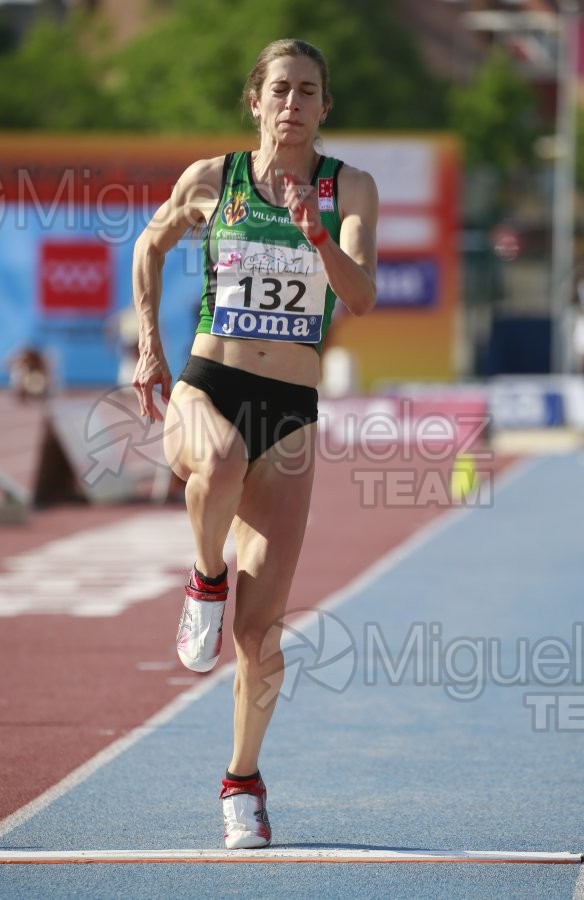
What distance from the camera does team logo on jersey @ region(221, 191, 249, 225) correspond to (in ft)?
15.9

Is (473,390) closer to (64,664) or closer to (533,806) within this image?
(64,664)

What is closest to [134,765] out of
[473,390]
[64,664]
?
[64,664]

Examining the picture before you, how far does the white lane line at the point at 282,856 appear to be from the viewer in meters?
4.81

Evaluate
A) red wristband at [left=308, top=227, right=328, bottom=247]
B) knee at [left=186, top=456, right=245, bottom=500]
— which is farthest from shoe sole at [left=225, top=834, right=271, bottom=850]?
red wristband at [left=308, top=227, right=328, bottom=247]

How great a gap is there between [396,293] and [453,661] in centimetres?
Answer: 2666

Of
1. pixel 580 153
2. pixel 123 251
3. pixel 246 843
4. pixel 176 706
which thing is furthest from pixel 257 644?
pixel 580 153

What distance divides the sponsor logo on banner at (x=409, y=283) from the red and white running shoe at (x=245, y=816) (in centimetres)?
2944

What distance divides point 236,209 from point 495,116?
48.8 meters

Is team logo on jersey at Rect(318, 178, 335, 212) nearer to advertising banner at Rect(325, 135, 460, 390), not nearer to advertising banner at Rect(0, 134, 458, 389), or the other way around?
advertising banner at Rect(0, 134, 458, 389)

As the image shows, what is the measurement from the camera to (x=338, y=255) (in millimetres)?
4559

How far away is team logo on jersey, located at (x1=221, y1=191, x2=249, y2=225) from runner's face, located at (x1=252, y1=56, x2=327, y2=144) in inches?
7.5

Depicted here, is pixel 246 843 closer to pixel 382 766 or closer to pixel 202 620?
pixel 202 620

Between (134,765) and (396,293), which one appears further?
(396,293)

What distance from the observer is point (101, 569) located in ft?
40.0
